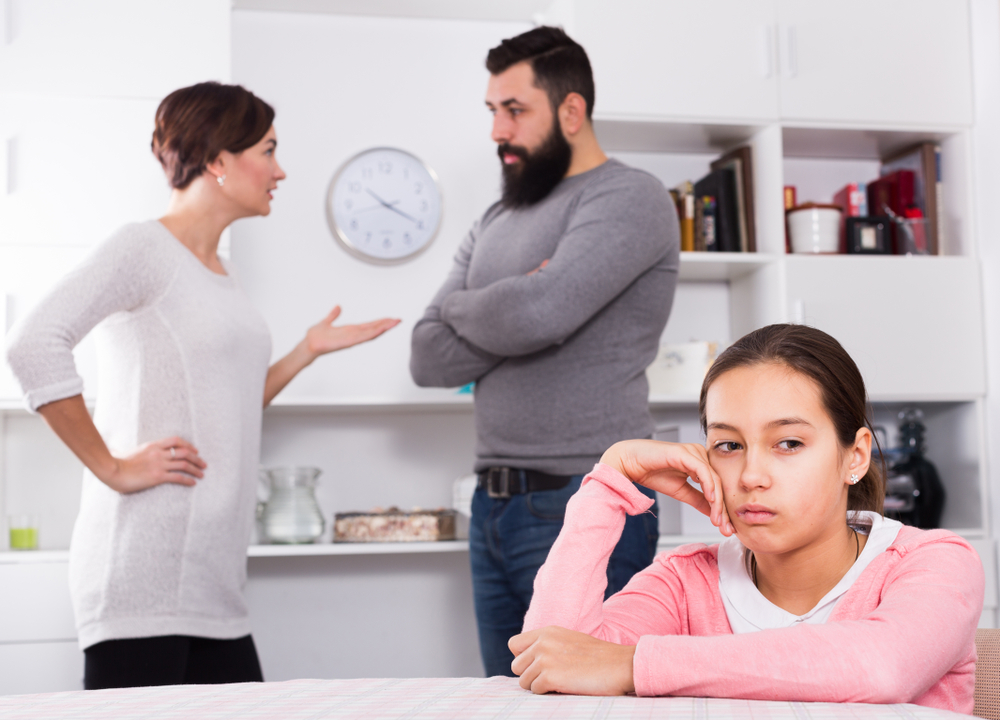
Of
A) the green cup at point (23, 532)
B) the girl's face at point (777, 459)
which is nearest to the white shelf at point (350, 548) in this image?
the green cup at point (23, 532)

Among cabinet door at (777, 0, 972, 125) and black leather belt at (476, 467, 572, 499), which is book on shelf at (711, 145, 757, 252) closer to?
cabinet door at (777, 0, 972, 125)

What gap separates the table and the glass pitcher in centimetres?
166

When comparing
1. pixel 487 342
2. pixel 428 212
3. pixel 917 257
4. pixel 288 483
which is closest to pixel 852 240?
pixel 917 257

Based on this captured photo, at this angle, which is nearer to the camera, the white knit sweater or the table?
the table

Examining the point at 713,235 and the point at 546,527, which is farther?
the point at 713,235

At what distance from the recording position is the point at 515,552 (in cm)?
159

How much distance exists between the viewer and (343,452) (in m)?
2.79

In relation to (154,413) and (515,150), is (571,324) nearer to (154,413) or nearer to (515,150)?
(515,150)

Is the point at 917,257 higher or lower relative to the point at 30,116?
lower

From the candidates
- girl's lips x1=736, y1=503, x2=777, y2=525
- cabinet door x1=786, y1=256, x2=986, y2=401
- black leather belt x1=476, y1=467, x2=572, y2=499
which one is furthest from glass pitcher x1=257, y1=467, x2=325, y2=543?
girl's lips x1=736, y1=503, x2=777, y2=525

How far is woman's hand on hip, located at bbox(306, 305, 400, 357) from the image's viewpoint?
195 cm

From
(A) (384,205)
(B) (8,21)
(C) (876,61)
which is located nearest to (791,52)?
(C) (876,61)

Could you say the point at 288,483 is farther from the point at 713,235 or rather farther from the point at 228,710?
the point at 228,710

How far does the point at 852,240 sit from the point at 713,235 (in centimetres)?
42
